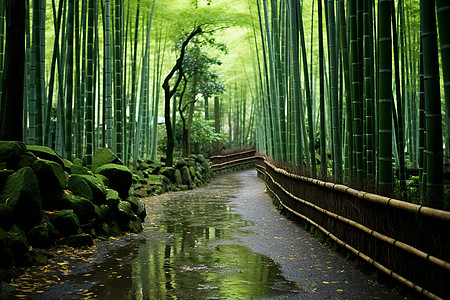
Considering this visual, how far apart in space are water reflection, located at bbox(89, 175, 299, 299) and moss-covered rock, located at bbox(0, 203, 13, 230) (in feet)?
2.50

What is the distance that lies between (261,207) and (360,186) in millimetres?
3847

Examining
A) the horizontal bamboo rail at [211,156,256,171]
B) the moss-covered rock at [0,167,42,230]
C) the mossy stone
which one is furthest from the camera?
the horizontal bamboo rail at [211,156,256,171]

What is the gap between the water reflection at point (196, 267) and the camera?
2.53m

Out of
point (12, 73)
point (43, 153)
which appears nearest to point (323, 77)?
point (43, 153)

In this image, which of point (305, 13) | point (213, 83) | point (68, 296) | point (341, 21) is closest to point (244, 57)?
point (213, 83)

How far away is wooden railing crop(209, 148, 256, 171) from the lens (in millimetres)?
16969

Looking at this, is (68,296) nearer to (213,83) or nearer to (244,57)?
(213,83)

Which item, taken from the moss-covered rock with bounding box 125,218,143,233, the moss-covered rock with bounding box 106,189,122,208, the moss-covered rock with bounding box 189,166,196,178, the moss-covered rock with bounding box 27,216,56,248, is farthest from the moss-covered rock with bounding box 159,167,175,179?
the moss-covered rock with bounding box 27,216,56,248

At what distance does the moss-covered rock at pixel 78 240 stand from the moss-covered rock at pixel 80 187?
0.54 meters

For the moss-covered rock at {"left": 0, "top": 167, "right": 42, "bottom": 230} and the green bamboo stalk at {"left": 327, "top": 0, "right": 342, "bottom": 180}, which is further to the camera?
the green bamboo stalk at {"left": 327, "top": 0, "right": 342, "bottom": 180}

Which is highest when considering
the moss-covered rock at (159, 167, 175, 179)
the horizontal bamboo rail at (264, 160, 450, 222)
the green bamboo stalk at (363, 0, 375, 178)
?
the green bamboo stalk at (363, 0, 375, 178)

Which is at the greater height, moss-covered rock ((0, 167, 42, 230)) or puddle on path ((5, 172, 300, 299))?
moss-covered rock ((0, 167, 42, 230))

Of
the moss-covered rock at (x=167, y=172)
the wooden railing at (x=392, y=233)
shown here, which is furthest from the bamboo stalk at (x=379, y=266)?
the moss-covered rock at (x=167, y=172)

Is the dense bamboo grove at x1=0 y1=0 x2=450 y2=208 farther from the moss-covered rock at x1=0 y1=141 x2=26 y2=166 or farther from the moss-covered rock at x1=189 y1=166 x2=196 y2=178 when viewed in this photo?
the moss-covered rock at x1=189 y1=166 x2=196 y2=178
